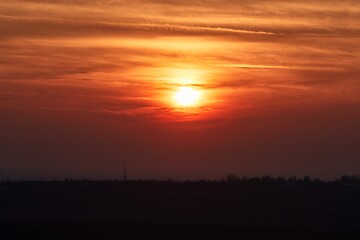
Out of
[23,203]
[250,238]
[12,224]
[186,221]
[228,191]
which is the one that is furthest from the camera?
[228,191]

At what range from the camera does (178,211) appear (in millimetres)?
49906

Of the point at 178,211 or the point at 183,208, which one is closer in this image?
the point at 178,211

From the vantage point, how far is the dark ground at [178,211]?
3772cm

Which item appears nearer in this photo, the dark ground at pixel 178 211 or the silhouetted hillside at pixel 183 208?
the dark ground at pixel 178 211

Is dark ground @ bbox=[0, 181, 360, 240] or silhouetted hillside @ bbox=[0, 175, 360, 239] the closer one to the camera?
dark ground @ bbox=[0, 181, 360, 240]

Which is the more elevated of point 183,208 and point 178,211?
point 183,208

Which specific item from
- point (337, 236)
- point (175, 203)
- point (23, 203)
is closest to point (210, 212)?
point (175, 203)

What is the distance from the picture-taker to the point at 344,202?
175ft

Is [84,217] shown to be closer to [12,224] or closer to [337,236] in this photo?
[12,224]

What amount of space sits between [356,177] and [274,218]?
30.0 metres

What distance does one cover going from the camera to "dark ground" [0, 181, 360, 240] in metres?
37.7

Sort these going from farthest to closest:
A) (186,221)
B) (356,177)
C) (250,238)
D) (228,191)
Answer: (356,177), (228,191), (186,221), (250,238)

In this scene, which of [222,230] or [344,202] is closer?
[222,230]

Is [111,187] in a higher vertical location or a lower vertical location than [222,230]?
higher
